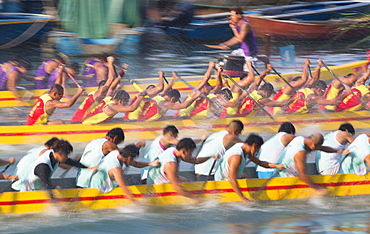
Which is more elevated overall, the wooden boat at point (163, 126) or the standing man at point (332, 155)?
the standing man at point (332, 155)

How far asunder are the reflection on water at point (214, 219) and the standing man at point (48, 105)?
7.70 feet

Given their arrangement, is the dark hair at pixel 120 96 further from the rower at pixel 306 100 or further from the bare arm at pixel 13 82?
the rower at pixel 306 100

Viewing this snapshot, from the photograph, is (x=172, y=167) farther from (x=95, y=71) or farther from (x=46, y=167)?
A: (x=95, y=71)

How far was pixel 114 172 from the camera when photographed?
4074 millimetres

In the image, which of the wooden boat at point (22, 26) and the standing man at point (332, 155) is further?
the wooden boat at point (22, 26)

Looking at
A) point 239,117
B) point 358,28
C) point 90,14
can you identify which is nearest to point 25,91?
point 90,14

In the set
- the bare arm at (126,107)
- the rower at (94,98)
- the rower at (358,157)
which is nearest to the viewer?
the rower at (358,157)

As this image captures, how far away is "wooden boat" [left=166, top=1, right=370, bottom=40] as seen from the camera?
1190cm

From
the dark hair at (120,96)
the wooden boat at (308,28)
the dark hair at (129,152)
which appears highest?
the wooden boat at (308,28)

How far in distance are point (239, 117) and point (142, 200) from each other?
9.52 feet

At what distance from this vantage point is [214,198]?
14.0ft

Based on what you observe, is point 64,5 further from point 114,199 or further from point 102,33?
point 114,199

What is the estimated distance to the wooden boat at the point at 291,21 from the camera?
1190 cm

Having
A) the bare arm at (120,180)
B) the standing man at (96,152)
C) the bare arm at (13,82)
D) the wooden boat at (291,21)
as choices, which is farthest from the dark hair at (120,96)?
the wooden boat at (291,21)
